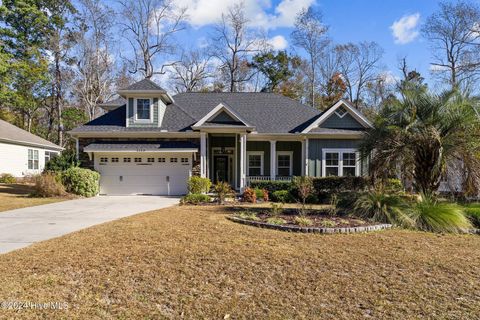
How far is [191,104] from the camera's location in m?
21.4

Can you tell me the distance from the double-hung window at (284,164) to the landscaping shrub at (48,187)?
37.6ft

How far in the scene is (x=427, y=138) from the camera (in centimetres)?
1000

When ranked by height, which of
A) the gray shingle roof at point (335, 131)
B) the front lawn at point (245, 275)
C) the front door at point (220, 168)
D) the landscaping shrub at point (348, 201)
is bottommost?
the front lawn at point (245, 275)

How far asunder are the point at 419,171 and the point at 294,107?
1140 centimetres

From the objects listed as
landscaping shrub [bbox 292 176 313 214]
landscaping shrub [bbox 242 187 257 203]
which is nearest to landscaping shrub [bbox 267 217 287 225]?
landscaping shrub [bbox 292 176 313 214]

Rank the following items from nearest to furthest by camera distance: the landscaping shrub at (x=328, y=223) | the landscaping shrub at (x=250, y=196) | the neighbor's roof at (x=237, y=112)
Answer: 1. the landscaping shrub at (x=328, y=223)
2. the landscaping shrub at (x=250, y=196)
3. the neighbor's roof at (x=237, y=112)

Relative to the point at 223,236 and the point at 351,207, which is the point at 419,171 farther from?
the point at 223,236

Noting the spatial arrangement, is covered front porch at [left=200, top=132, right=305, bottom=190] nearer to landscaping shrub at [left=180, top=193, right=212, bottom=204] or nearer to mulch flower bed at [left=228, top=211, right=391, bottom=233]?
landscaping shrub at [left=180, top=193, right=212, bottom=204]

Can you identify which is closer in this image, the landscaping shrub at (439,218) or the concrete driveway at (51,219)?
the concrete driveway at (51,219)

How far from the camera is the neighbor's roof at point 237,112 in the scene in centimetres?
1855

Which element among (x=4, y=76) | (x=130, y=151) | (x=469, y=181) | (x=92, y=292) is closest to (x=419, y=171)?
(x=469, y=181)

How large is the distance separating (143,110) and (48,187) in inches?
237

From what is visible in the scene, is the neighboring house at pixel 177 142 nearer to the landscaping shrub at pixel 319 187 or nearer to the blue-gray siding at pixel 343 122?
the blue-gray siding at pixel 343 122

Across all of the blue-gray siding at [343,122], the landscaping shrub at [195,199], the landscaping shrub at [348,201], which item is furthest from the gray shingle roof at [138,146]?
the landscaping shrub at [348,201]
